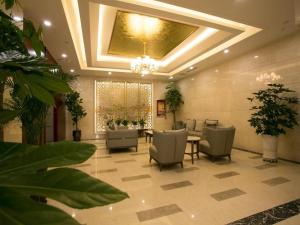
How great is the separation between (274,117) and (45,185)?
526 centimetres

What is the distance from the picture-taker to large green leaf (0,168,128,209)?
310 mm

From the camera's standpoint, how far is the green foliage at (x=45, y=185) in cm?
27

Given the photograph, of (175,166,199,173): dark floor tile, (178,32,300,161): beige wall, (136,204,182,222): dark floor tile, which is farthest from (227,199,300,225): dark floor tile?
(178,32,300,161): beige wall

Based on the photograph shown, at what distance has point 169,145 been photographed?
3.91 m

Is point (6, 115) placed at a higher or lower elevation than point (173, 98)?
lower

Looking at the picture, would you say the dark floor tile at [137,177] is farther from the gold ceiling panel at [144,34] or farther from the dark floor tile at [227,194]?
the gold ceiling panel at [144,34]

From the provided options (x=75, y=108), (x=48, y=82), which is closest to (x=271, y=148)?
(x=48, y=82)

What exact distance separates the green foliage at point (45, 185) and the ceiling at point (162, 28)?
3.49 meters

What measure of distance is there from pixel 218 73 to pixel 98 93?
5.70 metres

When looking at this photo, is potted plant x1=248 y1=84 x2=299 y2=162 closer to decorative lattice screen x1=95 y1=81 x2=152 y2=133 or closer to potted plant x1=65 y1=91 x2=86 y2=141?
decorative lattice screen x1=95 y1=81 x2=152 y2=133

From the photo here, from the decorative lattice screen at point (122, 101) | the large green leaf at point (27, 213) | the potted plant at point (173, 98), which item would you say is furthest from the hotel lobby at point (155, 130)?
the potted plant at point (173, 98)

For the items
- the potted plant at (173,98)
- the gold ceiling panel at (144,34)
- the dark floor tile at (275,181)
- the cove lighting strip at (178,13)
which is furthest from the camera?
the potted plant at (173,98)

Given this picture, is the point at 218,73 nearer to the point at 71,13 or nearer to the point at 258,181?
the point at 258,181

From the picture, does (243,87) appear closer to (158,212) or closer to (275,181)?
(275,181)
